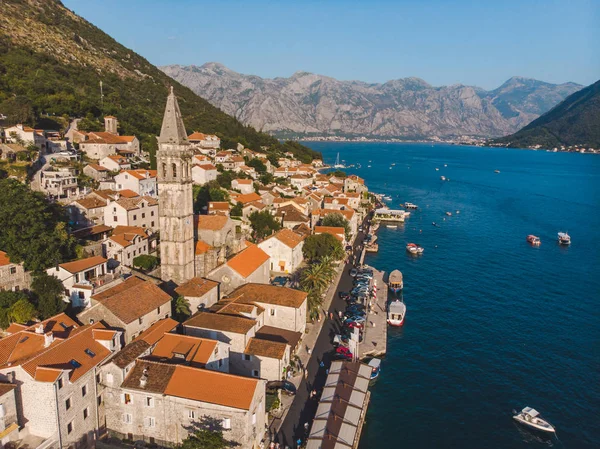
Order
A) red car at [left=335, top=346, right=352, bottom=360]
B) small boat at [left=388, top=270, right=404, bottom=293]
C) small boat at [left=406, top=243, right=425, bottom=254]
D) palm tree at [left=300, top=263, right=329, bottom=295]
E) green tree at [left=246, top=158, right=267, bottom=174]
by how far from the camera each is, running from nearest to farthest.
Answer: red car at [left=335, top=346, right=352, bottom=360], palm tree at [left=300, top=263, right=329, bottom=295], small boat at [left=388, top=270, right=404, bottom=293], small boat at [left=406, top=243, right=425, bottom=254], green tree at [left=246, top=158, right=267, bottom=174]

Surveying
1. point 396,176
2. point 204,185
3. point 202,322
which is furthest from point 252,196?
point 396,176

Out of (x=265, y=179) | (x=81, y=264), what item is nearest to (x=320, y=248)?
(x=81, y=264)

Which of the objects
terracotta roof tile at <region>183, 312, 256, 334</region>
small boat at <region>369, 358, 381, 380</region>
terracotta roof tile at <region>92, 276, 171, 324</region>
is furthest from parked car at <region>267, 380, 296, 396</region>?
terracotta roof tile at <region>92, 276, 171, 324</region>

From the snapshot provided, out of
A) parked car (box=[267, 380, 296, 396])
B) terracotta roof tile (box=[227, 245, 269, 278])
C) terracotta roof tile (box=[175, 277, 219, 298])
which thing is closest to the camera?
parked car (box=[267, 380, 296, 396])

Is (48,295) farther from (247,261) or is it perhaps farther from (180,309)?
(247,261)

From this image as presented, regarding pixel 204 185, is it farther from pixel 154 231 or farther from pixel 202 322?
pixel 202 322

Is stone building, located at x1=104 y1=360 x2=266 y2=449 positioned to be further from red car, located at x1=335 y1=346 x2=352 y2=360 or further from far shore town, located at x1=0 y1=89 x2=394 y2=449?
red car, located at x1=335 y1=346 x2=352 y2=360

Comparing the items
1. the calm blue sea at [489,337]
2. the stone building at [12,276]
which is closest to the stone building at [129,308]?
the stone building at [12,276]

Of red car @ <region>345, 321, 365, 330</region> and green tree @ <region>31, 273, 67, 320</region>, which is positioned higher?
green tree @ <region>31, 273, 67, 320</region>
